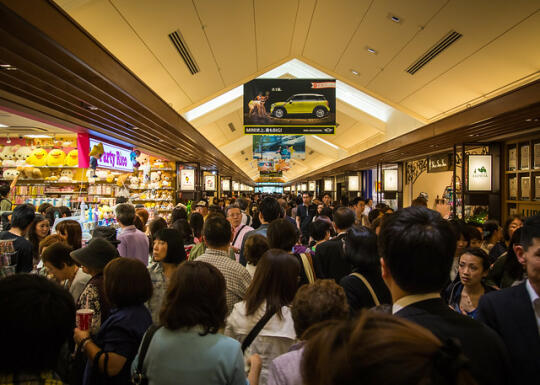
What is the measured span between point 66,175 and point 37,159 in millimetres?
801

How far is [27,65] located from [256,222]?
4.80 m

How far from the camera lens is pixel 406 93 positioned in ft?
28.7

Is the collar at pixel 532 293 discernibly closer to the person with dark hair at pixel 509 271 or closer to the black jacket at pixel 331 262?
the person with dark hair at pixel 509 271

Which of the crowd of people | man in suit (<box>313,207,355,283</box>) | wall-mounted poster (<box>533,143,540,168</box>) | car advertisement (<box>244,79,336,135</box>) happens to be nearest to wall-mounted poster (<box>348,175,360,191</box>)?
car advertisement (<box>244,79,336,135</box>)

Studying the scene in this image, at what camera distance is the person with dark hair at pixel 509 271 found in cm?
246

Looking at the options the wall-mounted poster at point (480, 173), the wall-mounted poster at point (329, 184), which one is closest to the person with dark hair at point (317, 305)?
the wall-mounted poster at point (480, 173)

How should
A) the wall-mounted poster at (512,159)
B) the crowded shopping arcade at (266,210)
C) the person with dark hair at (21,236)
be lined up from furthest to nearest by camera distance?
the wall-mounted poster at (512,159)
the person with dark hair at (21,236)
the crowded shopping arcade at (266,210)

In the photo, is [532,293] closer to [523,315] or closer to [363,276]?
[523,315]

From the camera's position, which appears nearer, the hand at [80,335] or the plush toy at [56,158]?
the hand at [80,335]

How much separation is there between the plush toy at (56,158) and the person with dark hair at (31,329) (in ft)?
28.7

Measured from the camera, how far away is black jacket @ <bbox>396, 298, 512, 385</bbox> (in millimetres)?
1062

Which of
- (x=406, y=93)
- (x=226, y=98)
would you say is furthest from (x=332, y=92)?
(x=226, y=98)

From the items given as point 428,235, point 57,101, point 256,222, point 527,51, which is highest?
point 527,51

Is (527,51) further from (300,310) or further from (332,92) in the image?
(300,310)
